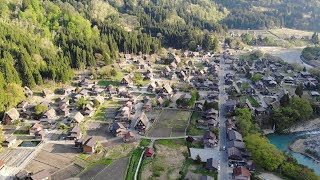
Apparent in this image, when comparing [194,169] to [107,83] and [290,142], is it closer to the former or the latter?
[290,142]

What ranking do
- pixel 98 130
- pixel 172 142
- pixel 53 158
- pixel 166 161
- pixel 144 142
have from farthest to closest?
pixel 98 130
pixel 172 142
pixel 144 142
pixel 53 158
pixel 166 161

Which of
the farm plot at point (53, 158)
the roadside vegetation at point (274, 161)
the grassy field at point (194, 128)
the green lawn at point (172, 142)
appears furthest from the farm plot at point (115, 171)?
the roadside vegetation at point (274, 161)

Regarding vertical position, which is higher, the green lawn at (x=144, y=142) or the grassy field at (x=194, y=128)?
the green lawn at (x=144, y=142)

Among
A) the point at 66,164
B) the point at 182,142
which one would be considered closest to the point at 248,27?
the point at 182,142

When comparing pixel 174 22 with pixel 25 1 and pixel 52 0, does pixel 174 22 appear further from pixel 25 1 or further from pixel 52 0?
pixel 25 1

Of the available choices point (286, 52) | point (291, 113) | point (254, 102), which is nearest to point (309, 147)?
point (291, 113)

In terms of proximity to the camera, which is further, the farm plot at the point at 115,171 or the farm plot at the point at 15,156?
the farm plot at the point at 15,156

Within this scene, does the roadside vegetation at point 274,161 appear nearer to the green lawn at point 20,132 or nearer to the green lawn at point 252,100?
the green lawn at point 252,100
